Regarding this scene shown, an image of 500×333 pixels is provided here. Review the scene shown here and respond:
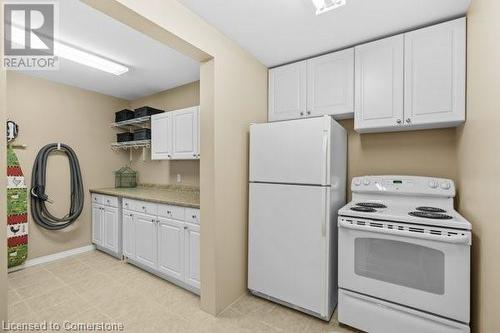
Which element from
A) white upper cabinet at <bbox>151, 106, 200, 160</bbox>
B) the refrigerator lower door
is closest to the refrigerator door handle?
the refrigerator lower door

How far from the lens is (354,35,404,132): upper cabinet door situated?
1975 mm

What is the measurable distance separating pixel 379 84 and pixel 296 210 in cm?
128

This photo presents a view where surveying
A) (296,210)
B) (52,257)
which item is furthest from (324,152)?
(52,257)

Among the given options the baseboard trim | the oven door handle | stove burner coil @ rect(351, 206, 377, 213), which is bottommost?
the baseboard trim

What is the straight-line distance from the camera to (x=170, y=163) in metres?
3.65

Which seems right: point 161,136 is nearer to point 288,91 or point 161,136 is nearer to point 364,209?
point 288,91

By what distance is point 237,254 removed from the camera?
2.30 meters

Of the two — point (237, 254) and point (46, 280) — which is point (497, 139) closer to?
point (237, 254)

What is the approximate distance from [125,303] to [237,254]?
111cm

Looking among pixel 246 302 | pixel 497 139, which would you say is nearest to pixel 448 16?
pixel 497 139

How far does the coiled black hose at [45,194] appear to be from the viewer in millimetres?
3086

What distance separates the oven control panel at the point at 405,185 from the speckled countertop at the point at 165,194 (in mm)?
1562

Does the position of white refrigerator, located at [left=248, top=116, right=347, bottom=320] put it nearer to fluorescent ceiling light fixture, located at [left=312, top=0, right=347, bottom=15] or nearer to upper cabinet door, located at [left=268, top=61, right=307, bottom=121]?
upper cabinet door, located at [left=268, top=61, right=307, bottom=121]

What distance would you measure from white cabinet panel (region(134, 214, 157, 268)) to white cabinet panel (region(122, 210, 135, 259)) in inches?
3.0
